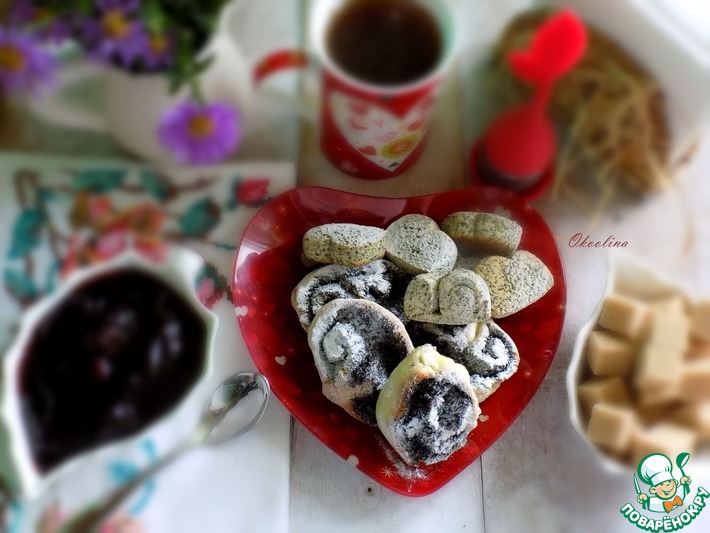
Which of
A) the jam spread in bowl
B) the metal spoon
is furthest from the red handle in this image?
the metal spoon

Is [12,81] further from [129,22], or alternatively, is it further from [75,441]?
[75,441]

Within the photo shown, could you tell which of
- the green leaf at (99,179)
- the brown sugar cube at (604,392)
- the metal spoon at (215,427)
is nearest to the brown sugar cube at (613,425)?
the brown sugar cube at (604,392)

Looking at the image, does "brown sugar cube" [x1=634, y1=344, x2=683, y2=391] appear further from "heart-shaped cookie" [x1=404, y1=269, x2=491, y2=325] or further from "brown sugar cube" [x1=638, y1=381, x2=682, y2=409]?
"heart-shaped cookie" [x1=404, y1=269, x2=491, y2=325]

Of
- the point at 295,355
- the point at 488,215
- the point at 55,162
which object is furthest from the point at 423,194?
the point at 55,162

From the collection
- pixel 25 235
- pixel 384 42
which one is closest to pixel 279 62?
pixel 384 42

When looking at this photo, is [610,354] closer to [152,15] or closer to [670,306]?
[670,306]
